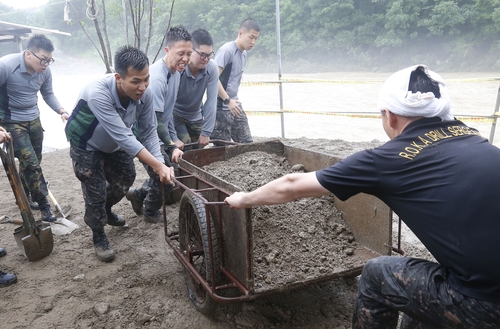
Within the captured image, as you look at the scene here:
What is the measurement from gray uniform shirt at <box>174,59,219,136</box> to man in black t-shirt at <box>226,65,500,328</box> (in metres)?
2.58

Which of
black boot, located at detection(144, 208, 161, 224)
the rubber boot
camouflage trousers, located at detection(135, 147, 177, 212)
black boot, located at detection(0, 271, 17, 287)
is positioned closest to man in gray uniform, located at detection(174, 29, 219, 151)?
camouflage trousers, located at detection(135, 147, 177, 212)

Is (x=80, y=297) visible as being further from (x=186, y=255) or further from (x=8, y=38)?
(x=8, y=38)

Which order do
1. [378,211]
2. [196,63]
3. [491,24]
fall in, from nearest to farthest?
[378,211]
[196,63]
[491,24]

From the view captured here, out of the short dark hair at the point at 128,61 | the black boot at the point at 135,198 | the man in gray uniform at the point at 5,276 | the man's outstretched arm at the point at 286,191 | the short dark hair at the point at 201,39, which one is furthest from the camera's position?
the black boot at the point at 135,198

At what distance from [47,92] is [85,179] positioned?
1.91 meters

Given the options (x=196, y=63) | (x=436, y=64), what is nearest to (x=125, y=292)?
(x=196, y=63)

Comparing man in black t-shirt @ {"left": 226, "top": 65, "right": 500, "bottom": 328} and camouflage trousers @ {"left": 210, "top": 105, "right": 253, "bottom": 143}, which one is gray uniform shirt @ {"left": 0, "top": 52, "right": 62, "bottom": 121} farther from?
man in black t-shirt @ {"left": 226, "top": 65, "right": 500, "bottom": 328}

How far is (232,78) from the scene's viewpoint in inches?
216

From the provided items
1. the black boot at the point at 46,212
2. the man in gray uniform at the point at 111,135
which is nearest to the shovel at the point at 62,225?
the black boot at the point at 46,212

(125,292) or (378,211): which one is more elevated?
(378,211)

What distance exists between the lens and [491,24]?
61.7 feet

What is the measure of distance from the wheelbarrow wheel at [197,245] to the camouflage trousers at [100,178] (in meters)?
0.98

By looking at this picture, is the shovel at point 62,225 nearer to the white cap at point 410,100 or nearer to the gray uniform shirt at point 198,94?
the gray uniform shirt at point 198,94

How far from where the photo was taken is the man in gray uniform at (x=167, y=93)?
150 inches
